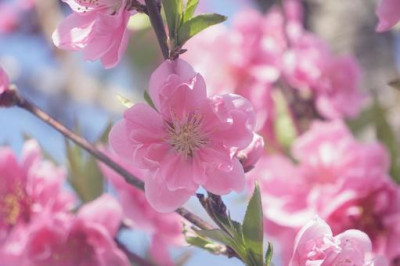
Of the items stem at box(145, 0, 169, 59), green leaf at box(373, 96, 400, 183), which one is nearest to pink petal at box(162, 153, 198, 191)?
stem at box(145, 0, 169, 59)

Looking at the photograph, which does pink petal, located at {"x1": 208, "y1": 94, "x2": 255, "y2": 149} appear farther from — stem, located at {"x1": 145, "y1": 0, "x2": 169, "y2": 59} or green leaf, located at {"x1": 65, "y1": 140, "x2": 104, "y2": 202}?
green leaf, located at {"x1": 65, "y1": 140, "x2": 104, "y2": 202}

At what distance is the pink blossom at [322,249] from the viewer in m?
0.76

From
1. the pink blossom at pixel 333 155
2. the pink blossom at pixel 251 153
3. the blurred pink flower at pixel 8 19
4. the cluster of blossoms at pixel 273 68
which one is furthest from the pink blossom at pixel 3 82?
the blurred pink flower at pixel 8 19

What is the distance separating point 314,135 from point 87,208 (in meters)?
0.39

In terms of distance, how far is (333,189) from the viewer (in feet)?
3.83

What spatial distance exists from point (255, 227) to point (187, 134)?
118 millimetres

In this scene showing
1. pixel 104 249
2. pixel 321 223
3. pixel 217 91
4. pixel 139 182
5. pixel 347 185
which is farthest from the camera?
pixel 217 91

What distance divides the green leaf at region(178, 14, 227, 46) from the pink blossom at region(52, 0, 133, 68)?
0.06 m

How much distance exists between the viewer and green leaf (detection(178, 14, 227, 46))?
77 centimetres

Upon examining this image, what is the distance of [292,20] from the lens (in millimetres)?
1613

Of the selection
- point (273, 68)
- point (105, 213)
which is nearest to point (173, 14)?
point (105, 213)

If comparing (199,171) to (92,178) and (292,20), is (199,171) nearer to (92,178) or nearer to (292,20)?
(92,178)

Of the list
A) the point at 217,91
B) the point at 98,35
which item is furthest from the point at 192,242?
the point at 217,91

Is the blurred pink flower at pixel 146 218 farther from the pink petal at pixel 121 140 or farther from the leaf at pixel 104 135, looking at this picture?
the pink petal at pixel 121 140
